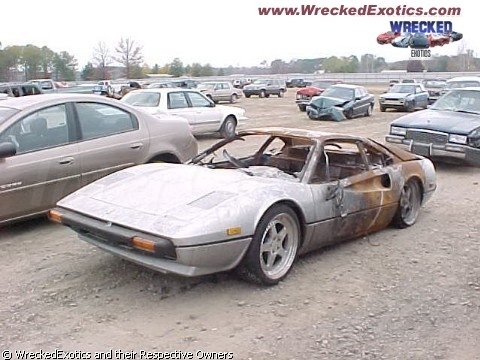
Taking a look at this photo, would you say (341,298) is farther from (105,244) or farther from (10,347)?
(10,347)

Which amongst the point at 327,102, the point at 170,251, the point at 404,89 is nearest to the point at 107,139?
the point at 170,251

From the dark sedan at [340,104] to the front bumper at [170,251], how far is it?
17.6 metres

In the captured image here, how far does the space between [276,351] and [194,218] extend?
3.60ft

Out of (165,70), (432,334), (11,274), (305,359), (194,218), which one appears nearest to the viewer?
(305,359)

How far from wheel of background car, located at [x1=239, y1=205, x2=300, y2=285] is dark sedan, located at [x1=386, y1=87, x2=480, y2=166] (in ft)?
20.3

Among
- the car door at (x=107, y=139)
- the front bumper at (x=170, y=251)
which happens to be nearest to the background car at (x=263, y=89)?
the car door at (x=107, y=139)

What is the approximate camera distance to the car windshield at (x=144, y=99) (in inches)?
549

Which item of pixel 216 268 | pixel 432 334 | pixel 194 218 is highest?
pixel 194 218

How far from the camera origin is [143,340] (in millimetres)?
3562

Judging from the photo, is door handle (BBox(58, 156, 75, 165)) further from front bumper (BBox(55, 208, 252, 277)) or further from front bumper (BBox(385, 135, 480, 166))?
front bumper (BBox(385, 135, 480, 166))

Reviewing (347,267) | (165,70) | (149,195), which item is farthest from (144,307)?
(165,70)

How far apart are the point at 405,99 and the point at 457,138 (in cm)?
1663

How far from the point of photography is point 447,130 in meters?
9.95

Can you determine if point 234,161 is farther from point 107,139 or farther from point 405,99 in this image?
point 405,99
